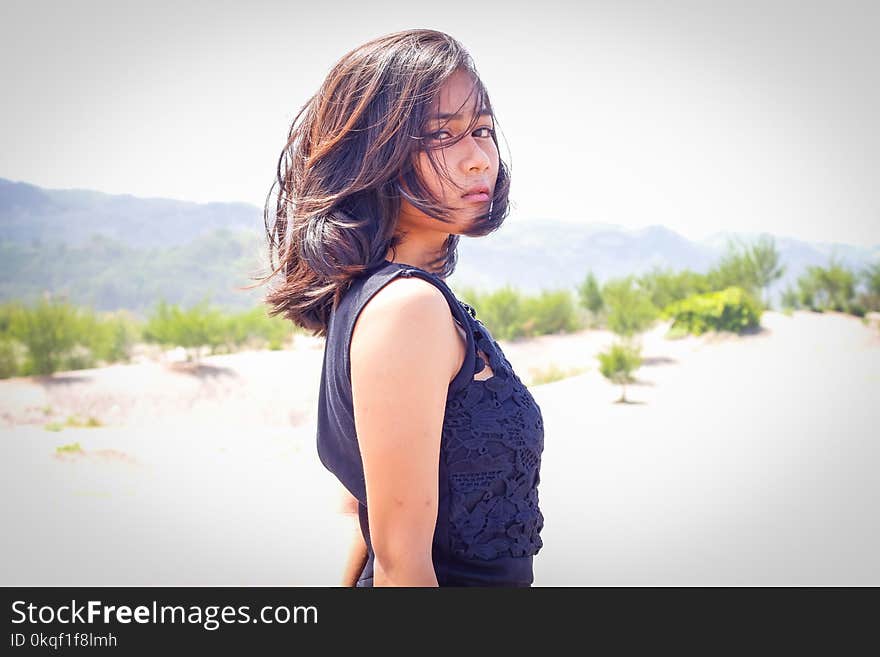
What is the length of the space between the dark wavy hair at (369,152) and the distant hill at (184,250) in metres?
9.65

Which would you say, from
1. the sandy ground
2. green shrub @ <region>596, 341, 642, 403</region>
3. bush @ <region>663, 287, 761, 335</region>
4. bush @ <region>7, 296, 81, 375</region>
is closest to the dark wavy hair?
the sandy ground

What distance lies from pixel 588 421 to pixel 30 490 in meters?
4.50

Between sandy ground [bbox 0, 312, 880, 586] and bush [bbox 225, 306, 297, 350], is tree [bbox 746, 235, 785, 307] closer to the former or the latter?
sandy ground [bbox 0, 312, 880, 586]

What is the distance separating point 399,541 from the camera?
3.36 ft

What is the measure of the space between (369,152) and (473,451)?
44 centimetres

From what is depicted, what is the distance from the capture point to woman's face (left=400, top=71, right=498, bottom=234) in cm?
113

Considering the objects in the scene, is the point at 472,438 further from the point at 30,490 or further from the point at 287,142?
the point at 30,490

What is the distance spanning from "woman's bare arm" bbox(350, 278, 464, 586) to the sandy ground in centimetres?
360

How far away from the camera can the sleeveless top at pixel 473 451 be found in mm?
1068

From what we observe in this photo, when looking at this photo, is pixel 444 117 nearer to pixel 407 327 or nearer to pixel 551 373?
pixel 407 327

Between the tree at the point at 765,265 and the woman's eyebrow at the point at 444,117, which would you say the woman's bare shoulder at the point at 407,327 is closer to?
the woman's eyebrow at the point at 444,117

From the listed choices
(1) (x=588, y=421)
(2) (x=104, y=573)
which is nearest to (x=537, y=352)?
(1) (x=588, y=421)

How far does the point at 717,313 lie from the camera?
9.00 m

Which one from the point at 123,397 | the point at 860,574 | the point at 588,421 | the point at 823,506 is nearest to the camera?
the point at 860,574
